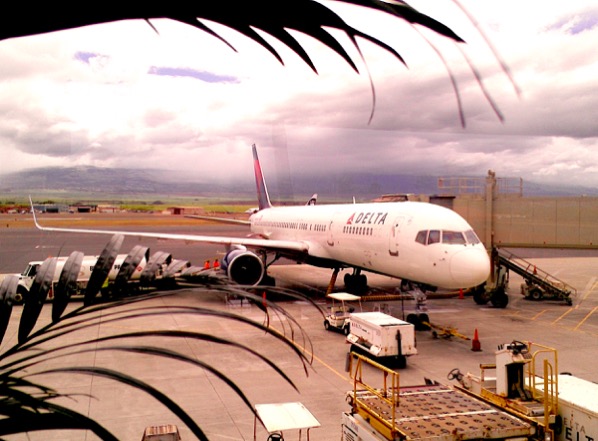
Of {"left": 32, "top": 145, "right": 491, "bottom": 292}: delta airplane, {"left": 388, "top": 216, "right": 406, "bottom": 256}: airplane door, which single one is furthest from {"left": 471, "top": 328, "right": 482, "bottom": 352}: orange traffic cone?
{"left": 388, "top": 216, "right": 406, "bottom": 256}: airplane door

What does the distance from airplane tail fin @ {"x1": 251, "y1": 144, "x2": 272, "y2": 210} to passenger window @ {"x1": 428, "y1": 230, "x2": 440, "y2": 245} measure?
18508mm

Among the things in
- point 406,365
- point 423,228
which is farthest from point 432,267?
point 406,365

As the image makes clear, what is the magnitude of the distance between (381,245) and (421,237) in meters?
1.75

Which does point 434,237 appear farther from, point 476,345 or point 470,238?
point 476,345

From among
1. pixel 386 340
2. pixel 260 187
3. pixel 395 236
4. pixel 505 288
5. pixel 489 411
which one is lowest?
pixel 505 288

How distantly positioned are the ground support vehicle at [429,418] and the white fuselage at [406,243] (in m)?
5.96

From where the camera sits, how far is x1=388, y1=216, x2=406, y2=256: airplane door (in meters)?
15.1

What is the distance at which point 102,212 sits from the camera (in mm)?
15914

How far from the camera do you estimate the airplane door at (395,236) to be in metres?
15.1

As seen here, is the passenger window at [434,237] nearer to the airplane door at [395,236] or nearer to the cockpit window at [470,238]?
the cockpit window at [470,238]

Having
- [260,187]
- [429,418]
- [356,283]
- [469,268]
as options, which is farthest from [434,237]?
[260,187]

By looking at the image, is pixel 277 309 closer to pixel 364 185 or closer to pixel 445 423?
pixel 445 423

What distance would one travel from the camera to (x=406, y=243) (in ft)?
48.2

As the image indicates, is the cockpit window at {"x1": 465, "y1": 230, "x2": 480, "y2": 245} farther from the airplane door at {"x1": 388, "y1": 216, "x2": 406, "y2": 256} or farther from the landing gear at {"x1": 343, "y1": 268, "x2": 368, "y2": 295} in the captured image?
the landing gear at {"x1": 343, "y1": 268, "x2": 368, "y2": 295}
